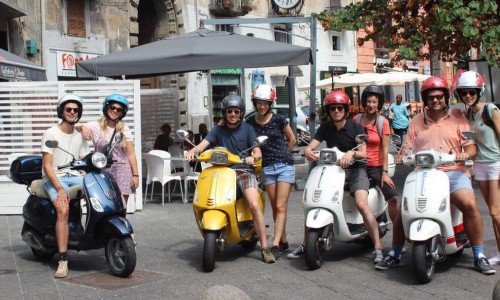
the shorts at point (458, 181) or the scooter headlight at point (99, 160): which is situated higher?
the scooter headlight at point (99, 160)

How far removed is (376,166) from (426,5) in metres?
6.15

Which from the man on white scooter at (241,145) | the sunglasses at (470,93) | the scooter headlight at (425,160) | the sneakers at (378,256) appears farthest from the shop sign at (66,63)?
the scooter headlight at (425,160)

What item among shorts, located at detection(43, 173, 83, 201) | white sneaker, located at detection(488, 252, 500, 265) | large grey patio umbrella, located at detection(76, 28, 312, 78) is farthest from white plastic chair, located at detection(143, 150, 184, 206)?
white sneaker, located at detection(488, 252, 500, 265)

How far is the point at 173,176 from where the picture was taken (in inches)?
459

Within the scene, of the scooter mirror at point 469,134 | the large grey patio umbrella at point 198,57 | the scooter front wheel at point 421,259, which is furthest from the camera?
the large grey patio umbrella at point 198,57

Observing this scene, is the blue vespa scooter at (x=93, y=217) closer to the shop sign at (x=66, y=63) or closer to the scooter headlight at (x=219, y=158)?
the scooter headlight at (x=219, y=158)

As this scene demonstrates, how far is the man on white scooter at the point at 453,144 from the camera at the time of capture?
6.50 meters

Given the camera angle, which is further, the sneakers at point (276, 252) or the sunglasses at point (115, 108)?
the sunglasses at point (115, 108)

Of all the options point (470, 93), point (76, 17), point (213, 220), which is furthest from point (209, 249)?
point (76, 17)

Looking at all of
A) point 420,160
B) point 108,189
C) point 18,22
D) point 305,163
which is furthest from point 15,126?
point 305,163

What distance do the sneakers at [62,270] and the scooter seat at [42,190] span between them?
1.91ft

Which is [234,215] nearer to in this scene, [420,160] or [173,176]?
[420,160]

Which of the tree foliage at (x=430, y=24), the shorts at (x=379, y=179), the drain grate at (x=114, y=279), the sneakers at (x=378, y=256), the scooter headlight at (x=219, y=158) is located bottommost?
the drain grate at (x=114, y=279)

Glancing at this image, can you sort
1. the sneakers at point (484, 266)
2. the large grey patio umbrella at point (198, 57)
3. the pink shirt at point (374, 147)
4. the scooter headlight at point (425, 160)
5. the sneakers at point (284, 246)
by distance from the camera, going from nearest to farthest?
1. the scooter headlight at point (425, 160)
2. the sneakers at point (484, 266)
3. the pink shirt at point (374, 147)
4. the sneakers at point (284, 246)
5. the large grey patio umbrella at point (198, 57)
